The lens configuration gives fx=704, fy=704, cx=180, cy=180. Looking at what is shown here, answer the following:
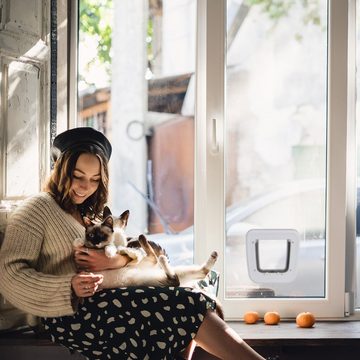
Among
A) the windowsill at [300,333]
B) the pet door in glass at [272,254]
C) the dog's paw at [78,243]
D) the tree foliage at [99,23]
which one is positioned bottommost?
the windowsill at [300,333]

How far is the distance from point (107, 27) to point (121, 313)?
1603 mm

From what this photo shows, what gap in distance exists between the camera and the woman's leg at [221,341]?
2.65m

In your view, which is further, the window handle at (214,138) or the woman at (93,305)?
the window handle at (214,138)

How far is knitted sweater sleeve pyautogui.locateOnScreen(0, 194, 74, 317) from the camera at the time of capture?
2678mm

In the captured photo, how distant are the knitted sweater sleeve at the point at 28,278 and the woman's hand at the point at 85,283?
0.03 m

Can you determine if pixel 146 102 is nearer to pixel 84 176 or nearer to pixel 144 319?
pixel 84 176

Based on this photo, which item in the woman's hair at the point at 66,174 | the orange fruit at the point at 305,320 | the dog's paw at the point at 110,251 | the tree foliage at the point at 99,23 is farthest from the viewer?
the tree foliage at the point at 99,23

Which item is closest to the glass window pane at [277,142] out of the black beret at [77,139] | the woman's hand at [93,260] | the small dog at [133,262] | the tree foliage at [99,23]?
the tree foliage at [99,23]

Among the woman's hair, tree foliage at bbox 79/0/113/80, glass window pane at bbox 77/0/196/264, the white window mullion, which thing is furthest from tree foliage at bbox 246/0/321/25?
the woman's hair

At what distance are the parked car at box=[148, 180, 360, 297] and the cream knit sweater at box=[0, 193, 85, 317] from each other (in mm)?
998

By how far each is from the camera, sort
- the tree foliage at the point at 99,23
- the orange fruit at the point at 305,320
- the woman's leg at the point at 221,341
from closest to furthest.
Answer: the woman's leg at the point at 221,341
the orange fruit at the point at 305,320
the tree foliage at the point at 99,23

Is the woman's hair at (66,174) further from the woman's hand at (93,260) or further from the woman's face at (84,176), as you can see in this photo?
the woman's hand at (93,260)

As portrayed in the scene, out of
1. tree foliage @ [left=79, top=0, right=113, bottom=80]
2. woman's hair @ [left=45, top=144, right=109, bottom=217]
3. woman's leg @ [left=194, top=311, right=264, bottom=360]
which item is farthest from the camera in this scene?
tree foliage @ [left=79, top=0, right=113, bottom=80]

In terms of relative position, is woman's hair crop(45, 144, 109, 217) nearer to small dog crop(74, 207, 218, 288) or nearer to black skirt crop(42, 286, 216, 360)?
small dog crop(74, 207, 218, 288)
